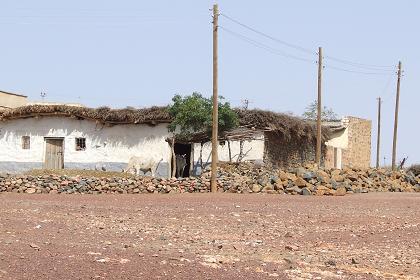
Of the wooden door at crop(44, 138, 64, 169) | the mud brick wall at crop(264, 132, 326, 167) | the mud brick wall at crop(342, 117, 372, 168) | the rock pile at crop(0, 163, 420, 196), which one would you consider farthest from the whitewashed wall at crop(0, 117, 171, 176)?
the mud brick wall at crop(342, 117, 372, 168)

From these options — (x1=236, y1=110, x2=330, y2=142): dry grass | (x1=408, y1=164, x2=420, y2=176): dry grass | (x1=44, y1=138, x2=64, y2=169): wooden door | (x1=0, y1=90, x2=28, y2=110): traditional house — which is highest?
(x1=0, y1=90, x2=28, y2=110): traditional house

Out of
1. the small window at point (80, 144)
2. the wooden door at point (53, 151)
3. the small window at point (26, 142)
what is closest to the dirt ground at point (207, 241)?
the small window at point (80, 144)

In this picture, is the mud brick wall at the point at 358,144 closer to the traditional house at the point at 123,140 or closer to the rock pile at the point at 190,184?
the traditional house at the point at 123,140

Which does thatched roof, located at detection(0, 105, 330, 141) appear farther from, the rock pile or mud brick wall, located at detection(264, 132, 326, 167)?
the rock pile

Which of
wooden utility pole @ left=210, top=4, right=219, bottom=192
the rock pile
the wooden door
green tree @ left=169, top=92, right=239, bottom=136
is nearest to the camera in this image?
the rock pile

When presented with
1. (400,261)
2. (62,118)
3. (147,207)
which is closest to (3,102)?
(62,118)

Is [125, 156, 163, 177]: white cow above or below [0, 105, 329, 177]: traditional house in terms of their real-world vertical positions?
below

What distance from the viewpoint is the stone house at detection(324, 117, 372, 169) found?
1634 inches

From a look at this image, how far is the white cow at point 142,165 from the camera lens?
33.0m

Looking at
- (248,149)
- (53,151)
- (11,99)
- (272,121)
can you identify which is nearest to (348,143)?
(272,121)

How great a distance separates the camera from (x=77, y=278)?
776 centimetres

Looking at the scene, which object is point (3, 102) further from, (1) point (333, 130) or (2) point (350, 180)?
(2) point (350, 180)

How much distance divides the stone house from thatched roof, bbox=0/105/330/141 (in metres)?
5.72

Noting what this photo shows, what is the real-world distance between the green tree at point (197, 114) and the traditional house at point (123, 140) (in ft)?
1.79
